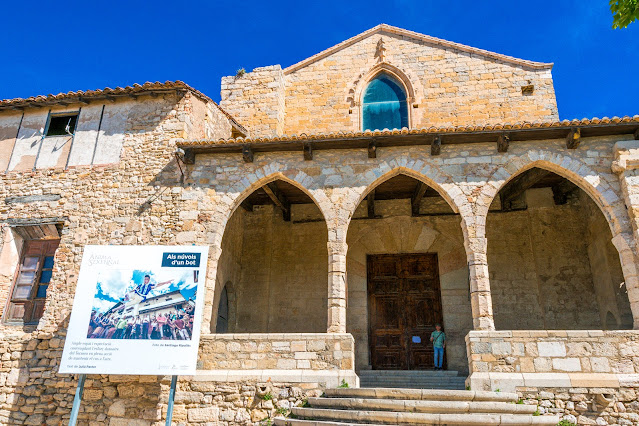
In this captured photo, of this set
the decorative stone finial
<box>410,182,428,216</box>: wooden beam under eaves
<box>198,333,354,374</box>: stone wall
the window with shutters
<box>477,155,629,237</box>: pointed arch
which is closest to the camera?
<box>198,333,354,374</box>: stone wall

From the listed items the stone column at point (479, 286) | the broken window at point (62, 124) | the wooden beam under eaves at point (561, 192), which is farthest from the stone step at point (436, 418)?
the broken window at point (62, 124)

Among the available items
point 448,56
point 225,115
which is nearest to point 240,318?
point 225,115

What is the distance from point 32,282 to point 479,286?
27.4ft

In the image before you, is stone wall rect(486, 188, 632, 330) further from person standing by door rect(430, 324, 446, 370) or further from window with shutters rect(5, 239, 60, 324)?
window with shutters rect(5, 239, 60, 324)

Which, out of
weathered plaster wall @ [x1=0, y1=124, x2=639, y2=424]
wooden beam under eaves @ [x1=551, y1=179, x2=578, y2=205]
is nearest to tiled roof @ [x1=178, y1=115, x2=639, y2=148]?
weathered plaster wall @ [x1=0, y1=124, x2=639, y2=424]

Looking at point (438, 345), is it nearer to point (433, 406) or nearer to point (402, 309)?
point (402, 309)

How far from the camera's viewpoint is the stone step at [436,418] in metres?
5.89

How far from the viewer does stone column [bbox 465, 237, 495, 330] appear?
754 centimetres

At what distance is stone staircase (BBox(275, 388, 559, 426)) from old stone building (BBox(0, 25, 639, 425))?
0.03 m

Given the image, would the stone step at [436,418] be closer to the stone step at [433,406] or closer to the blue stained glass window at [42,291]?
the stone step at [433,406]

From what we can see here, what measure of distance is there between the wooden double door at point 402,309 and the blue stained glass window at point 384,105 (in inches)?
146

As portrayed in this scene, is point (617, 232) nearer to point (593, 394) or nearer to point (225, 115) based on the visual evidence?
point (593, 394)

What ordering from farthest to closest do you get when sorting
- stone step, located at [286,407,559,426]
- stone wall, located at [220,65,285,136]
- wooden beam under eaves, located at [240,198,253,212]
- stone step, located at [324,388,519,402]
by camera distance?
stone wall, located at [220,65,285,136], wooden beam under eaves, located at [240,198,253,212], stone step, located at [324,388,519,402], stone step, located at [286,407,559,426]

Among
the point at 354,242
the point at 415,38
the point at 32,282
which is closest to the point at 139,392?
the point at 32,282
